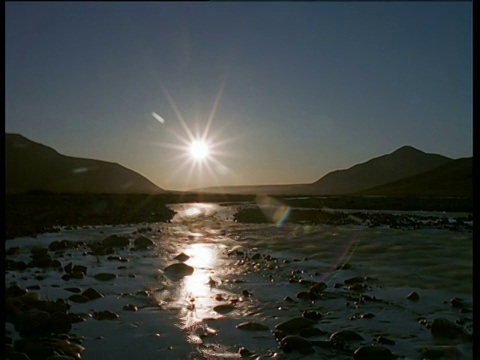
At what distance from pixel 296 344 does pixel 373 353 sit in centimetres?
115

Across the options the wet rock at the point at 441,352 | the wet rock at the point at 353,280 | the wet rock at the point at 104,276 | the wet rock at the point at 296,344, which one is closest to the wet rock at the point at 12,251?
the wet rock at the point at 104,276

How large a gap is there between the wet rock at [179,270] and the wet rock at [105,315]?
416 centimetres

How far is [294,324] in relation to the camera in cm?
771

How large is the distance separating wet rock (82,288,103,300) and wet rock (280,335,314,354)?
504 centimetres

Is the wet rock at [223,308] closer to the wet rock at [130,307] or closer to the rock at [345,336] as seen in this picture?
the wet rock at [130,307]

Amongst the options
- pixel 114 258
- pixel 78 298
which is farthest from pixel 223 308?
pixel 114 258

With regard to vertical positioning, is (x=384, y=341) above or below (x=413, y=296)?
below

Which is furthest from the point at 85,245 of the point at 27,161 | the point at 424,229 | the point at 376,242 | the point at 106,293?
the point at 27,161

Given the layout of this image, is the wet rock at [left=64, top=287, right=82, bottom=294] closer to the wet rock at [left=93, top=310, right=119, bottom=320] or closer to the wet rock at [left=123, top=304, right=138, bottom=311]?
the wet rock at [left=123, top=304, right=138, bottom=311]

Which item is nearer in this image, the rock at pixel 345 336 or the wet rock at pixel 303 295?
the rock at pixel 345 336

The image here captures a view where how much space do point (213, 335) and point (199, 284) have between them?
160 inches

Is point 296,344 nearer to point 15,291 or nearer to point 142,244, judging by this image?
point 15,291

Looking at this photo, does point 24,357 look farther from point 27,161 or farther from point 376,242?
point 27,161

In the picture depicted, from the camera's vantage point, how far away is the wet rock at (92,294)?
32.9ft
